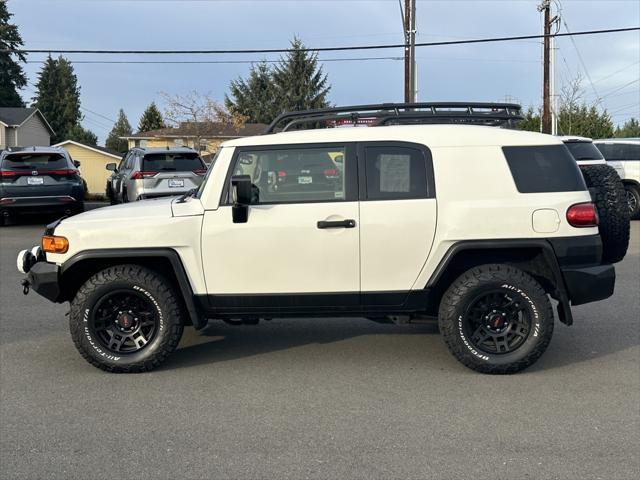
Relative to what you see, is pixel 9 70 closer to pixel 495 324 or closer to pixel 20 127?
pixel 20 127

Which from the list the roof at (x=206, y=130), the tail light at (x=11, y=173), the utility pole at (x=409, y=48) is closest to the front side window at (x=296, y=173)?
the tail light at (x=11, y=173)

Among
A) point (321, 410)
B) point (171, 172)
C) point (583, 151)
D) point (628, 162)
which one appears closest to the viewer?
point (321, 410)

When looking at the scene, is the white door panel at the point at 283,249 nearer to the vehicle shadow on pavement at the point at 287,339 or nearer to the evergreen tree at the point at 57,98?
the vehicle shadow on pavement at the point at 287,339

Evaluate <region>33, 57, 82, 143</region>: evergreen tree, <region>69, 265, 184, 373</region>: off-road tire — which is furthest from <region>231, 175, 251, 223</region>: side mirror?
<region>33, 57, 82, 143</region>: evergreen tree

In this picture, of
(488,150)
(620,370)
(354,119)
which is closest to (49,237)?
(354,119)

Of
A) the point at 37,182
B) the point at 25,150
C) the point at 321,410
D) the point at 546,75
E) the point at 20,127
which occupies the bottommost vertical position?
the point at 321,410

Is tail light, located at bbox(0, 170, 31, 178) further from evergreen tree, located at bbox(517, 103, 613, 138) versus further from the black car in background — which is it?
evergreen tree, located at bbox(517, 103, 613, 138)

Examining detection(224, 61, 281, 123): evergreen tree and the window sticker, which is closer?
the window sticker

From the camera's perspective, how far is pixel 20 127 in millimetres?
47031

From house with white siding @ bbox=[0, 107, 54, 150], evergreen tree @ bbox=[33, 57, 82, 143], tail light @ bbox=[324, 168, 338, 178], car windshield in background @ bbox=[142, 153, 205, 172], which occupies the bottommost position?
tail light @ bbox=[324, 168, 338, 178]

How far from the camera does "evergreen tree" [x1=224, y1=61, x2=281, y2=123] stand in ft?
207

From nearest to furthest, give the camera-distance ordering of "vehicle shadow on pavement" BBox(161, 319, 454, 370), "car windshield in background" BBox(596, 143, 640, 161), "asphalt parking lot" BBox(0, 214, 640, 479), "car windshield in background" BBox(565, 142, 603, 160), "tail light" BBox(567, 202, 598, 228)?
1. "asphalt parking lot" BBox(0, 214, 640, 479)
2. "tail light" BBox(567, 202, 598, 228)
3. "vehicle shadow on pavement" BBox(161, 319, 454, 370)
4. "car windshield in background" BBox(565, 142, 603, 160)
5. "car windshield in background" BBox(596, 143, 640, 161)

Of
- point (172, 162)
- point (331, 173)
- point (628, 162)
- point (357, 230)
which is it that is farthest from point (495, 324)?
point (628, 162)

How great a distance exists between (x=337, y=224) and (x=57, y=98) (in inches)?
3320
